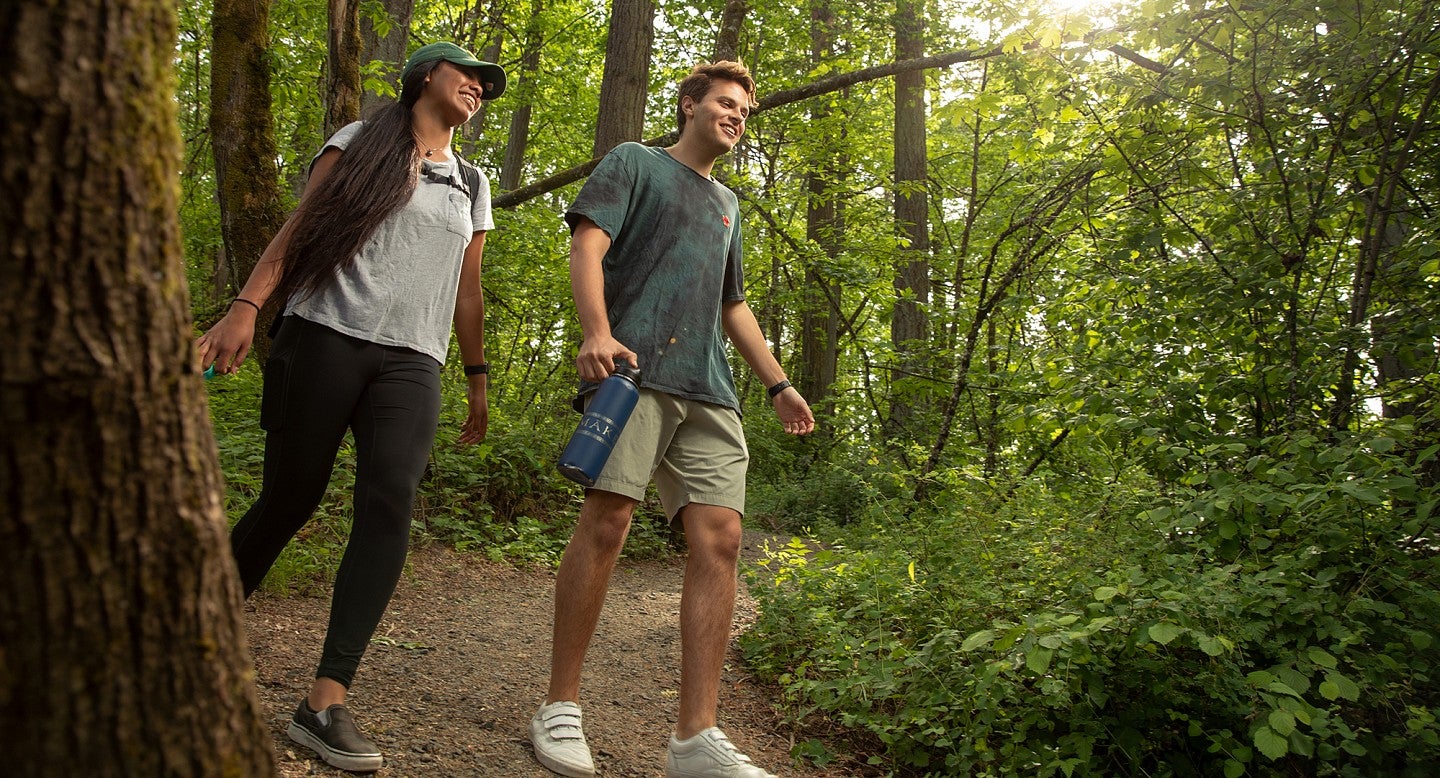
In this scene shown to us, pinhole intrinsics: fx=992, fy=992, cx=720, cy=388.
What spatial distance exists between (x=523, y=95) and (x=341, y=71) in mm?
10254

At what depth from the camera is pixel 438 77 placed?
3.16 m

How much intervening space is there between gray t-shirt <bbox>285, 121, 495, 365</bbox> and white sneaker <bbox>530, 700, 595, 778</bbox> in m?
1.14

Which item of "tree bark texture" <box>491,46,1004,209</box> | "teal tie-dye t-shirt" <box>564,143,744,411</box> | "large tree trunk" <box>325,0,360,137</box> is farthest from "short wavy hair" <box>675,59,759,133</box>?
"tree bark texture" <box>491,46,1004,209</box>

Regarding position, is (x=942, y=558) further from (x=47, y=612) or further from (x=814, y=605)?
(x=47, y=612)

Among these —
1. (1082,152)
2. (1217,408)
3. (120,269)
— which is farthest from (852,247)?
(120,269)

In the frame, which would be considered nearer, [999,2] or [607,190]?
[607,190]

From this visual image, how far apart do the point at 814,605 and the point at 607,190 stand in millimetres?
2783

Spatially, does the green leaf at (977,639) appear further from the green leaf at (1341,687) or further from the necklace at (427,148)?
the necklace at (427,148)

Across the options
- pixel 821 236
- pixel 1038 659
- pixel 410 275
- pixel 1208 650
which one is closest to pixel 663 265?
pixel 410 275

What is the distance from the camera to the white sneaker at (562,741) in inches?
117

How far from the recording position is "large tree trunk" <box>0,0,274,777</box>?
1103 millimetres

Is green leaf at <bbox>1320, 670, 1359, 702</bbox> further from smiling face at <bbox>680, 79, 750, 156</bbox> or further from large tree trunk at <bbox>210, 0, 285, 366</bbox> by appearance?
large tree trunk at <bbox>210, 0, 285, 366</bbox>

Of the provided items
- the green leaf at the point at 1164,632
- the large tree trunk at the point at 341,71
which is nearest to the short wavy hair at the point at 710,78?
the green leaf at the point at 1164,632

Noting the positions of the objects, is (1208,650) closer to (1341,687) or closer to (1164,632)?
(1164,632)
